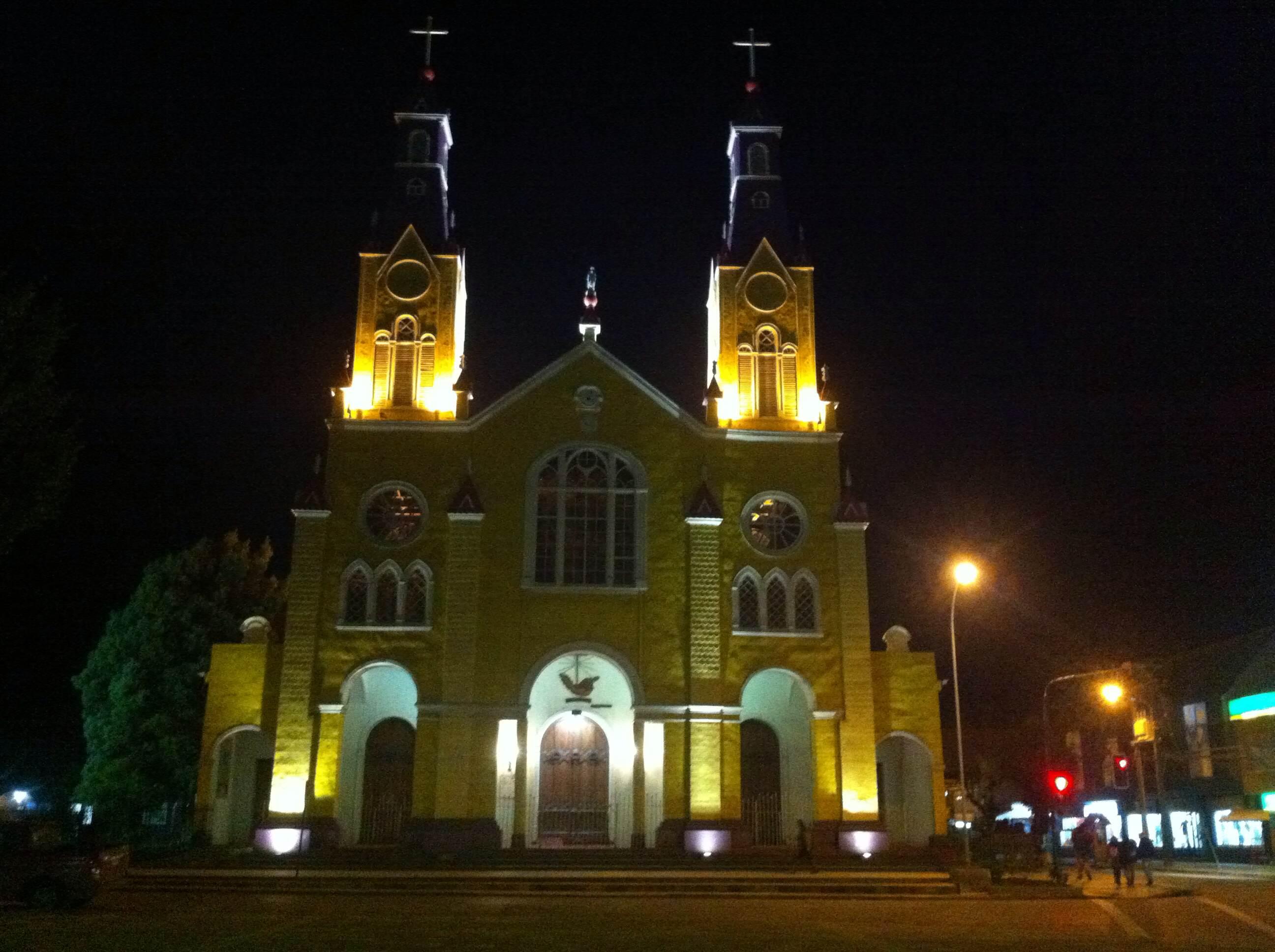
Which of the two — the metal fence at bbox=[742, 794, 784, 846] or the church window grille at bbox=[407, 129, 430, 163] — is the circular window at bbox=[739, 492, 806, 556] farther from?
the church window grille at bbox=[407, 129, 430, 163]

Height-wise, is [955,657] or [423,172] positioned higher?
[423,172]

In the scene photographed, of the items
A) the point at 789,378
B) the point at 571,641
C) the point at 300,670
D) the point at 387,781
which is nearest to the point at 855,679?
the point at 571,641

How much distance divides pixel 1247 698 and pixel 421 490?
3255cm

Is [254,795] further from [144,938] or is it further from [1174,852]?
[1174,852]

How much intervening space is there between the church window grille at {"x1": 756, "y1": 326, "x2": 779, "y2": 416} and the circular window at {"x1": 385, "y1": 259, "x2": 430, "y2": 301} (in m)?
10.4

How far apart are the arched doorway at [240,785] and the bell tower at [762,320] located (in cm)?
1677

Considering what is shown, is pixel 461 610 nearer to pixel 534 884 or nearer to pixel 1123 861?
pixel 534 884

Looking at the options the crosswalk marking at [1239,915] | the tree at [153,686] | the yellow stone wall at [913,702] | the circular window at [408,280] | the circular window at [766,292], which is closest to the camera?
the crosswalk marking at [1239,915]

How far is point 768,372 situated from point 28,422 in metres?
21.8

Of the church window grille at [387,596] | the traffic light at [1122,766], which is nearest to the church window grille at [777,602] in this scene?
the traffic light at [1122,766]

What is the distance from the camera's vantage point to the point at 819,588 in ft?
117

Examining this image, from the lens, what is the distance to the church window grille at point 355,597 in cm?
3491

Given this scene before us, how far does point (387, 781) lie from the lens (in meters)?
35.2

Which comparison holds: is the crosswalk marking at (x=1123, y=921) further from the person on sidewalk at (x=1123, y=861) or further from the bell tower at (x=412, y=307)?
the bell tower at (x=412, y=307)
